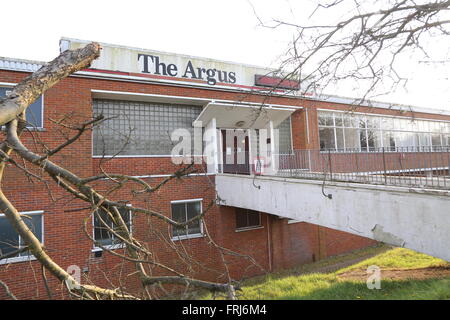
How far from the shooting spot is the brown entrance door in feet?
38.7

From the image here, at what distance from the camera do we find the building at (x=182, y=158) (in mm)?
7945

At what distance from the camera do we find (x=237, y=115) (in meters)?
11.3

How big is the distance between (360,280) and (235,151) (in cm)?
689

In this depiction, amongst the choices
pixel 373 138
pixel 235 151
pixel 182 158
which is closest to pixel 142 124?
pixel 182 158

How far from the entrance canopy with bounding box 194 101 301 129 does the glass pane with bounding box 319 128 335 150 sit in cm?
282

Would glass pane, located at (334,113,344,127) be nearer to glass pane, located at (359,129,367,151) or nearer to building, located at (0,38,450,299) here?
building, located at (0,38,450,299)

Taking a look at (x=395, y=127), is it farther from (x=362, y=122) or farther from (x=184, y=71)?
(x=184, y=71)

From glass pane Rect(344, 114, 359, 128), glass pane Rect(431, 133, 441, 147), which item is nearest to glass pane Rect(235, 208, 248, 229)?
glass pane Rect(344, 114, 359, 128)

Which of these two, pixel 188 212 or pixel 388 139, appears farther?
pixel 388 139

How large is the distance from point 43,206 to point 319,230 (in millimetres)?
11270

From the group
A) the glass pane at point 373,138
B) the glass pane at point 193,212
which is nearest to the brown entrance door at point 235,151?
the glass pane at point 193,212

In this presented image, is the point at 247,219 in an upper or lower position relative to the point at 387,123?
lower
